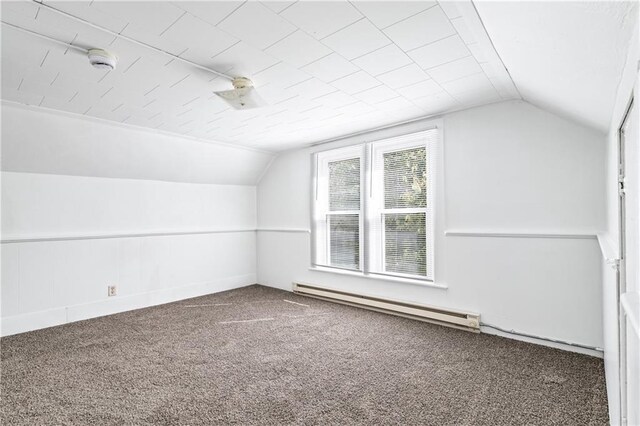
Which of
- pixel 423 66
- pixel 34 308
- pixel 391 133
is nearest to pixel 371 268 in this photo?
pixel 391 133

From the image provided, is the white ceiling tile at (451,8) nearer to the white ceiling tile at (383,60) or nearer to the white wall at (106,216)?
the white ceiling tile at (383,60)

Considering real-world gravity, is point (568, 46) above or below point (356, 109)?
below

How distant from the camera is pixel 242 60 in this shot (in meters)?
2.11

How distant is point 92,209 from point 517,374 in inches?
175

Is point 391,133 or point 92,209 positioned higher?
point 391,133

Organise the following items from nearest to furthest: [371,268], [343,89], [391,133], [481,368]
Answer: [481,368] < [343,89] < [391,133] < [371,268]

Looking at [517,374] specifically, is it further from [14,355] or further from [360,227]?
[14,355]

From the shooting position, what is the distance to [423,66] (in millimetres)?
2266

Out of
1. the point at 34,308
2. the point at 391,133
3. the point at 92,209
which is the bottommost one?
the point at 34,308

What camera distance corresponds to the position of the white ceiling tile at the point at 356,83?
94.6 inches

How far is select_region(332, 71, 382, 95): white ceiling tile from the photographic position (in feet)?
7.89

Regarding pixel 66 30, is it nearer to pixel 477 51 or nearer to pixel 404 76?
pixel 404 76

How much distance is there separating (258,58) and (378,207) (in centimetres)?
238

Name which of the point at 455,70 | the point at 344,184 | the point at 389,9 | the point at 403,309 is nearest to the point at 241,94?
the point at 389,9
